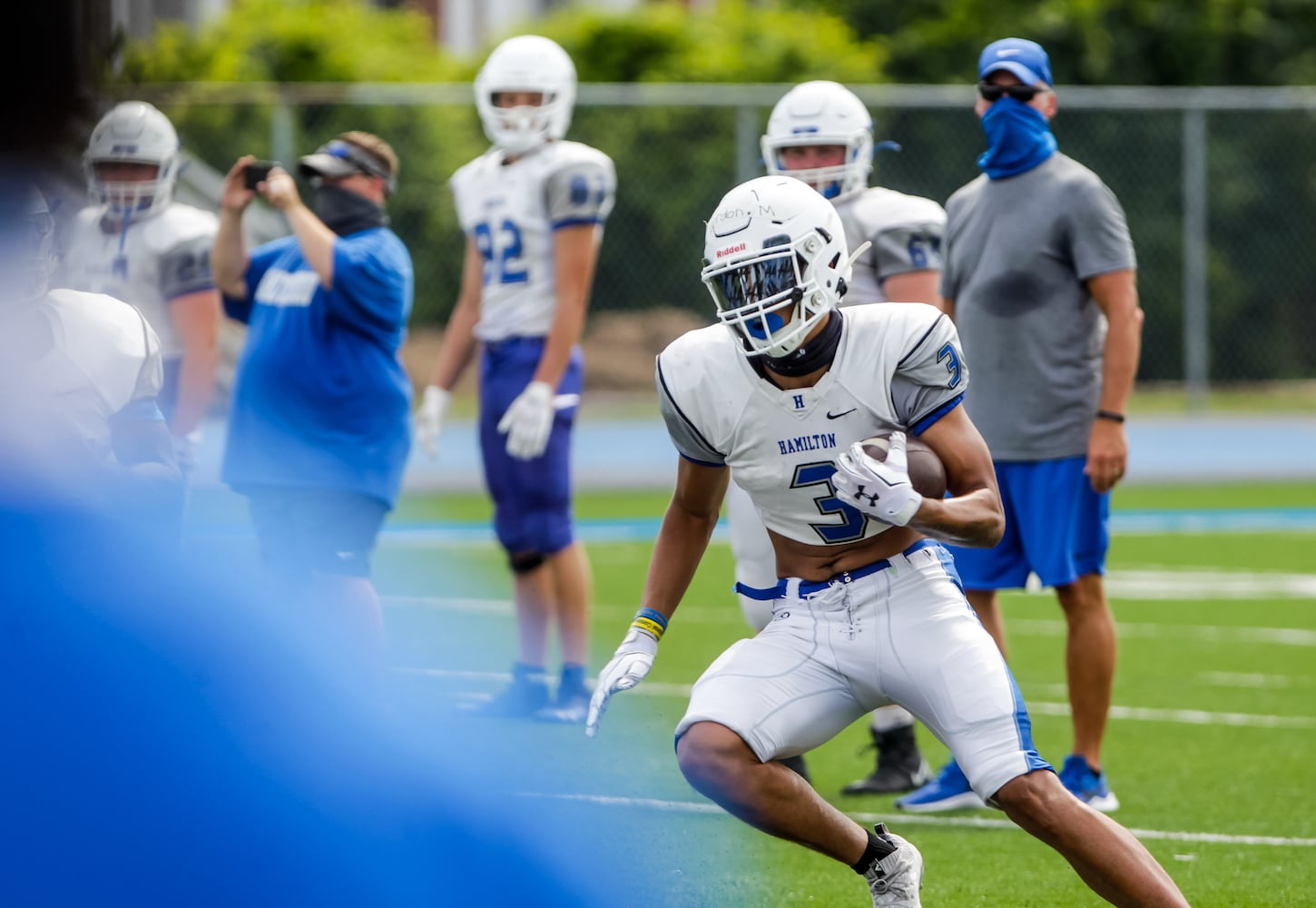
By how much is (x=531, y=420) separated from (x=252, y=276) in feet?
3.40

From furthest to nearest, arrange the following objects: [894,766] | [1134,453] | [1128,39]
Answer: [1128,39] < [1134,453] < [894,766]

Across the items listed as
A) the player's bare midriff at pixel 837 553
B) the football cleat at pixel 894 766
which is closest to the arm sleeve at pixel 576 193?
the football cleat at pixel 894 766

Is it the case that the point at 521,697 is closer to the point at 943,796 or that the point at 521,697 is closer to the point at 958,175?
the point at 943,796

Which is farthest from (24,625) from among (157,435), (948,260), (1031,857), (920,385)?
(948,260)

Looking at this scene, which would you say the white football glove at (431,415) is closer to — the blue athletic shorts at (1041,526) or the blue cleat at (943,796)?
the blue athletic shorts at (1041,526)

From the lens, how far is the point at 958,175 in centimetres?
1505

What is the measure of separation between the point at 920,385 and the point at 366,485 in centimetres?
241

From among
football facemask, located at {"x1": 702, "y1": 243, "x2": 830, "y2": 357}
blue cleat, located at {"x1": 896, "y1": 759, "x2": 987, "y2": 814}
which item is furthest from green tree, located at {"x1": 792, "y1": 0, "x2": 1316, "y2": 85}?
football facemask, located at {"x1": 702, "y1": 243, "x2": 830, "y2": 357}

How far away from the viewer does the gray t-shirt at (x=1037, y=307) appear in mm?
5164

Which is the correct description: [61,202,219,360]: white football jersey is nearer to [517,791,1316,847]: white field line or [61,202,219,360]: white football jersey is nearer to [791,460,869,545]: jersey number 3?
[517,791,1316,847]: white field line

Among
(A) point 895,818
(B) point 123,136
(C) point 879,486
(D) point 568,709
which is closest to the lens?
(B) point 123,136

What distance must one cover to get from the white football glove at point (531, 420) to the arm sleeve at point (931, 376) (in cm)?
272

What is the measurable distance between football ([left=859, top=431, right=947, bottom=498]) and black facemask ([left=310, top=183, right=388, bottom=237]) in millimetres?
2641

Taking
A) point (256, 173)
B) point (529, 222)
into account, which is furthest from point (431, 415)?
point (256, 173)
